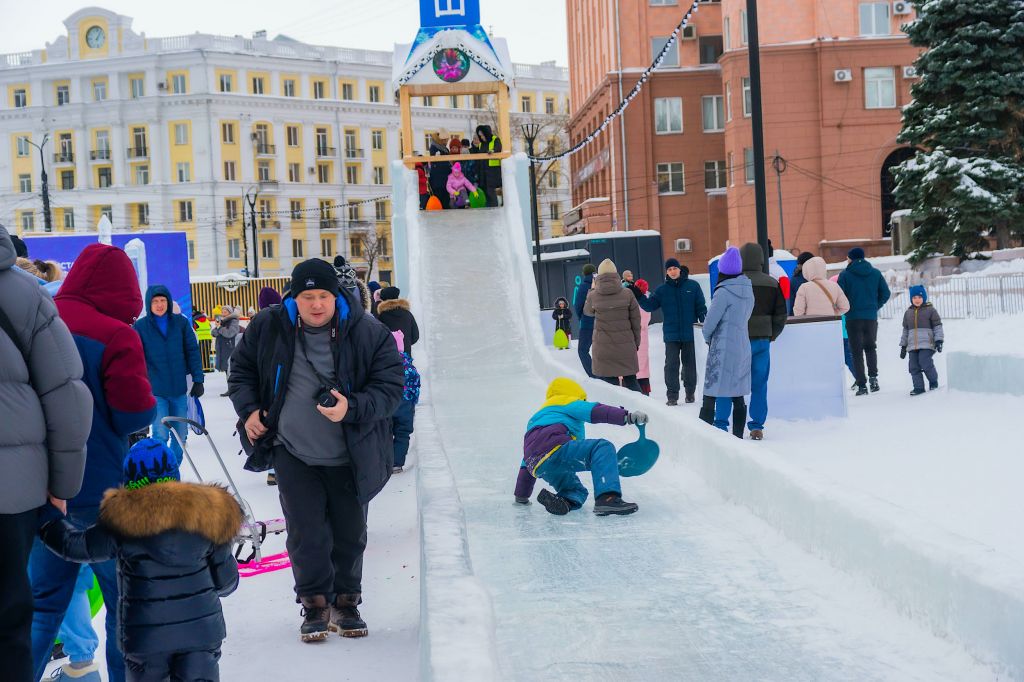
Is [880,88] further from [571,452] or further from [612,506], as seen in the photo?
[571,452]

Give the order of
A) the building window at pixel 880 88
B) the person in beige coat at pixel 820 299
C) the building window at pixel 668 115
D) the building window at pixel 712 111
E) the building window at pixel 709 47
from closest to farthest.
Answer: the person in beige coat at pixel 820 299, the building window at pixel 880 88, the building window at pixel 668 115, the building window at pixel 712 111, the building window at pixel 709 47

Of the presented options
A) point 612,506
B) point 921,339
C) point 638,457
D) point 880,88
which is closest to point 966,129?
point 880,88

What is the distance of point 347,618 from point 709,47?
47018 millimetres

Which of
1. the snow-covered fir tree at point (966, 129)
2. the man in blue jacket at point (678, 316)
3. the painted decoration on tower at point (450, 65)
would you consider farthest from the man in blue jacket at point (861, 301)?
the snow-covered fir tree at point (966, 129)

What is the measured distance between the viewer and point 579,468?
6.53 meters

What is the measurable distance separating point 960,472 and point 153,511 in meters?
5.91

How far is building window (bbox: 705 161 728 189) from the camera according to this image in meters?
48.8

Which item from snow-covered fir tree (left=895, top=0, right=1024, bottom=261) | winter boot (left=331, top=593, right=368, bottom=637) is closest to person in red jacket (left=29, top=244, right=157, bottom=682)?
winter boot (left=331, top=593, right=368, bottom=637)

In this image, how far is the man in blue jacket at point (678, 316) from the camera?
40.1ft

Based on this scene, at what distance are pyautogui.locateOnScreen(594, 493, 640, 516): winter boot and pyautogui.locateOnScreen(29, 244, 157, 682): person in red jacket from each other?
9.76ft

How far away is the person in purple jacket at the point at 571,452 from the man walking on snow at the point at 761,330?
338 cm

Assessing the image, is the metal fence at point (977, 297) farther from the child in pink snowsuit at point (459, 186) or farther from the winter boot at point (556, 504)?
the winter boot at point (556, 504)

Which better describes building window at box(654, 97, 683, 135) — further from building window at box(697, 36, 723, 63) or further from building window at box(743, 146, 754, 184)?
building window at box(743, 146, 754, 184)

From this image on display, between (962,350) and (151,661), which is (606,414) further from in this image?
(962,350)
